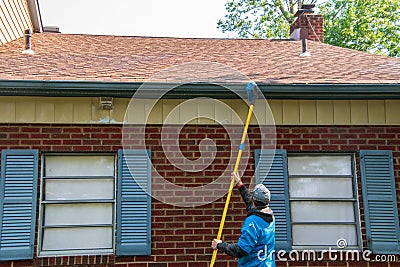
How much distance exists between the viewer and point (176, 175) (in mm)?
6027

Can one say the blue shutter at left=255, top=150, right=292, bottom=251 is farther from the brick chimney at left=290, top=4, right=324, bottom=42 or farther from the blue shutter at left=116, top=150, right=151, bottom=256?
the brick chimney at left=290, top=4, right=324, bottom=42

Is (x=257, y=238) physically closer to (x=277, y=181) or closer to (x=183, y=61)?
(x=277, y=181)

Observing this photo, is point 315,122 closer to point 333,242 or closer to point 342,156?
point 342,156

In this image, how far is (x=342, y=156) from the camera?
634 centimetres

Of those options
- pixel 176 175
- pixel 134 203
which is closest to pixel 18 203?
pixel 134 203

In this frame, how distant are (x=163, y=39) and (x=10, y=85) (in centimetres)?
490

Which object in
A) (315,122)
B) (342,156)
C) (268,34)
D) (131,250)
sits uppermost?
(268,34)

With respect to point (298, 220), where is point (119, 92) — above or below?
above

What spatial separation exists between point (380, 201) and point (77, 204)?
3795 millimetres

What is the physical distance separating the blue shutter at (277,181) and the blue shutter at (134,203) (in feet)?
4.66

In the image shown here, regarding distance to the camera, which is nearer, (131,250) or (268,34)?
(131,250)

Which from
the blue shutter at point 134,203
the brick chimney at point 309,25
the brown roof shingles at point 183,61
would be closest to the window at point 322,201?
the brown roof shingles at point 183,61

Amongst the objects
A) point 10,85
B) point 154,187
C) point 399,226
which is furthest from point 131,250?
point 399,226

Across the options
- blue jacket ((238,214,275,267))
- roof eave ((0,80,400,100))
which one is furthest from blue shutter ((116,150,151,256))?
blue jacket ((238,214,275,267))
